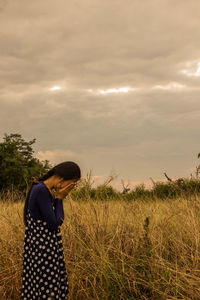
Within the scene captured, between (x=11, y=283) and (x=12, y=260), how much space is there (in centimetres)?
28

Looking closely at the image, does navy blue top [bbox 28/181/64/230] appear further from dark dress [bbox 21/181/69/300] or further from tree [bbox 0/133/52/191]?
tree [bbox 0/133/52/191]

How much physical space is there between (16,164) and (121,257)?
16.2 m

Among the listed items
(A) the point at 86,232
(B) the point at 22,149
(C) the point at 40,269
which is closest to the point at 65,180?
(C) the point at 40,269

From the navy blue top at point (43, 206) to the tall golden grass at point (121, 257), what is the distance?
0.88 metres

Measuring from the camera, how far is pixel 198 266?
13.6ft

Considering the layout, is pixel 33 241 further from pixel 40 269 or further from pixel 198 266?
pixel 198 266

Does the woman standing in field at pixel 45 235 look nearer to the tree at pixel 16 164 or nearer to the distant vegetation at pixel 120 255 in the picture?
the distant vegetation at pixel 120 255

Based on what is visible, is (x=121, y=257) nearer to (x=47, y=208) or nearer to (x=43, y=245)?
(x=43, y=245)

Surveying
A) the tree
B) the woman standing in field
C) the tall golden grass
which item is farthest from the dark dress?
the tree

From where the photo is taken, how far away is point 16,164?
19828mm

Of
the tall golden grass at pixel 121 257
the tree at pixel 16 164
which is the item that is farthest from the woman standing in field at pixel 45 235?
the tree at pixel 16 164

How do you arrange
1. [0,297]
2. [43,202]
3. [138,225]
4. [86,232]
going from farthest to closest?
[138,225], [86,232], [0,297], [43,202]

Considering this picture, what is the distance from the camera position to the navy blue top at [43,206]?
3.29 meters

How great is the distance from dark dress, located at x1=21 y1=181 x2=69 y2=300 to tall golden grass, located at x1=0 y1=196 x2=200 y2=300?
0.57 metres
